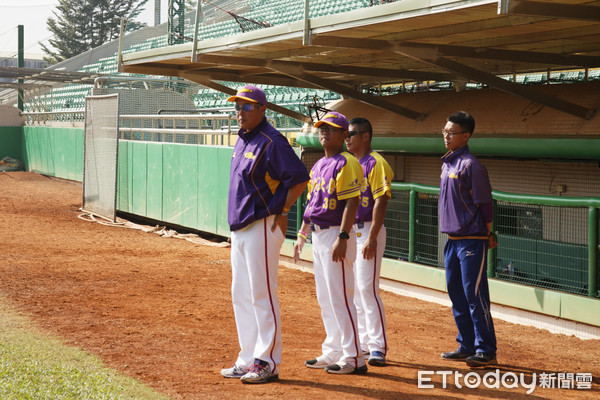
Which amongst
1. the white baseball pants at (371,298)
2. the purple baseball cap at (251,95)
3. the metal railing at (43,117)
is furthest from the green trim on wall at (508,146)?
the metal railing at (43,117)

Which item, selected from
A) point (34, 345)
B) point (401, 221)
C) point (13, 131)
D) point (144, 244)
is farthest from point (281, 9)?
point (13, 131)

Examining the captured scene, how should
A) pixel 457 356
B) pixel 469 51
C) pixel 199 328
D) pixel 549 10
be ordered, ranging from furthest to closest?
pixel 469 51 → pixel 199 328 → pixel 549 10 → pixel 457 356

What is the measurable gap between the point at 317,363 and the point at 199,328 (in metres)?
1.76

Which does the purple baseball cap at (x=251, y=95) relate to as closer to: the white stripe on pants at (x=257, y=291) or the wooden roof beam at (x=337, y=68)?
the white stripe on pants at (x=257, y=291)

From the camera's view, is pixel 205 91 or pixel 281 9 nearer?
pixel 281 9

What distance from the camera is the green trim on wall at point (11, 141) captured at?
30016mm

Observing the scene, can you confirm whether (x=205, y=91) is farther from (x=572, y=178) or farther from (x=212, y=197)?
(x=572, y=178)

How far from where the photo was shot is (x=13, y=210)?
17031 millimetres

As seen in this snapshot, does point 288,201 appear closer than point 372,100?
Yes

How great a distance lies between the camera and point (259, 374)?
4.85 m

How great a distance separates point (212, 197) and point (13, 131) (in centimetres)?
1976

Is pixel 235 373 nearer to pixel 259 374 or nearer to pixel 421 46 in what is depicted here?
pixel 259 374

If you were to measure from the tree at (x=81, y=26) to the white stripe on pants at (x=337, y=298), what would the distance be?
6562cm

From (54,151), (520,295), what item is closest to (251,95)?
(520,295)
